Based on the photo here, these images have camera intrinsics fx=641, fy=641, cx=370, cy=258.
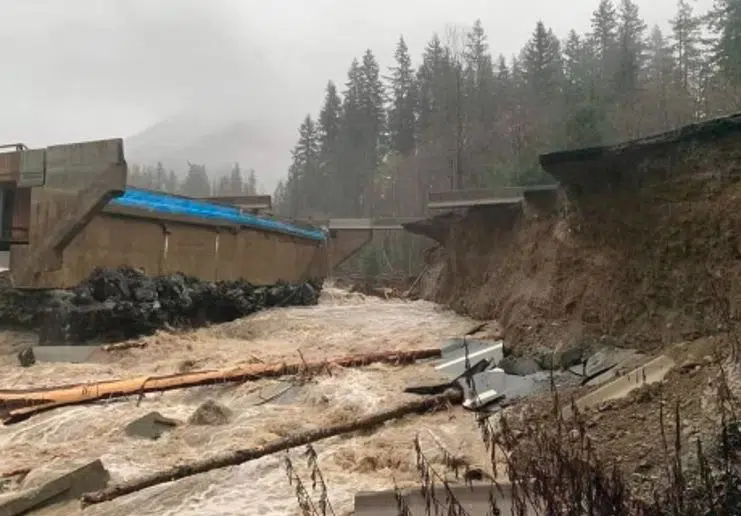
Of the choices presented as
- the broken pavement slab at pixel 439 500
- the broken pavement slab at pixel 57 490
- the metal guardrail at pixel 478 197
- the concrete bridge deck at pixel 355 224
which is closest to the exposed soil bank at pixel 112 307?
the metal guardrail at pixel 478 197

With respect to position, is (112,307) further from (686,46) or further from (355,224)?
(686,46)

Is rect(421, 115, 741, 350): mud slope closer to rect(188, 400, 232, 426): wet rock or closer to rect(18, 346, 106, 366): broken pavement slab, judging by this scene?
rect(188, 400, 232, 426): wet rock

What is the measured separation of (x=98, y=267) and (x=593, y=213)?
1228 cm

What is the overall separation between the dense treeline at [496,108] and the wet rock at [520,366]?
16.1m

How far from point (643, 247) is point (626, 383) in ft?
8.65

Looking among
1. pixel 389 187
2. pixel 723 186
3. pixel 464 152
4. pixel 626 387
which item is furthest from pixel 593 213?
pixel 389 187

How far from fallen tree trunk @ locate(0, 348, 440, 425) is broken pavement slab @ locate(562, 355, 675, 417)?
15.6 feet

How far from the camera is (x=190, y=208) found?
768 inches

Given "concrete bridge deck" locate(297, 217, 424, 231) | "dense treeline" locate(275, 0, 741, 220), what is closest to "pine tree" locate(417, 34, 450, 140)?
"dense treeline" locate(275, 0, 741, 220)

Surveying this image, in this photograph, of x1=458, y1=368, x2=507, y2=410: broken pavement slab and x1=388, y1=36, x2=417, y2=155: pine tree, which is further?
x1=388, y1=36, x2=417, y2=155: pine tree

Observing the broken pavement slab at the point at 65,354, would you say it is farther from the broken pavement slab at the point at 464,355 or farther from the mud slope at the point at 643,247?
the mud slope at the point at 643,247

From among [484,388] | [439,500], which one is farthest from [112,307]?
[439,500]

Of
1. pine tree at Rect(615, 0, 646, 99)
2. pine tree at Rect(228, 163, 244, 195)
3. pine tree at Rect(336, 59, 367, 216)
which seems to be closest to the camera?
pine tree at Rect(615, 0, 646, 99)

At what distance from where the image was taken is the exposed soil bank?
49.8ft
